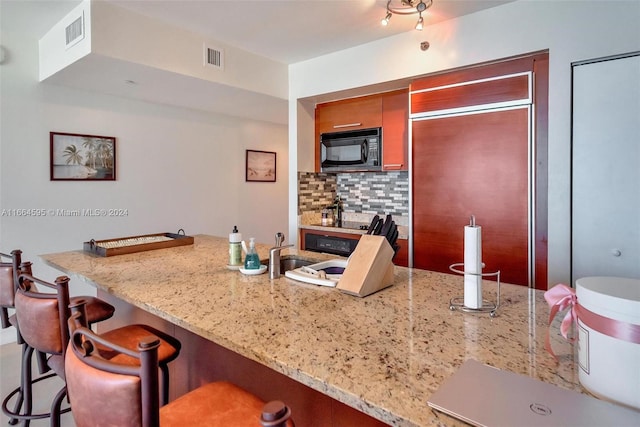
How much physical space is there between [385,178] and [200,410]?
3.06 m

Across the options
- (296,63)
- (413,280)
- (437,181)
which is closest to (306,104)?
(296,63)

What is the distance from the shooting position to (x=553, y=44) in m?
2.35

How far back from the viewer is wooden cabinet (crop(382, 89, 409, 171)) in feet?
10.8

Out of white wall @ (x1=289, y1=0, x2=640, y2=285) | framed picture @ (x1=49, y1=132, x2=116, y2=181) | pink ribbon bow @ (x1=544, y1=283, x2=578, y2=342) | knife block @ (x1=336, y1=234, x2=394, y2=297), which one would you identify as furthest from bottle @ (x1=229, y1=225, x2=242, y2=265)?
framed picture @ (x1=49, y1=132, x2=116, y2=181)

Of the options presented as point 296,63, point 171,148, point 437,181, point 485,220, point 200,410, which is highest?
point 296,63

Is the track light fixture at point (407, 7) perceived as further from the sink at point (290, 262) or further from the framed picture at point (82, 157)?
the framed picture at point (82, 157)

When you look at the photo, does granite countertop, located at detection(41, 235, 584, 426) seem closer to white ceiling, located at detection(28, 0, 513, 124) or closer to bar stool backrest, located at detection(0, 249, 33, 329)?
bar stool backrest, located at detection(0, 249, 33, 329)

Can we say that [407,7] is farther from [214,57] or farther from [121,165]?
[121,165]

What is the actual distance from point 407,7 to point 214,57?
5.13 feet

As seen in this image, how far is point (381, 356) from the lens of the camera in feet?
2.99

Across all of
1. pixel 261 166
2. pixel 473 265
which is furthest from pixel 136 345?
pixel 261 166

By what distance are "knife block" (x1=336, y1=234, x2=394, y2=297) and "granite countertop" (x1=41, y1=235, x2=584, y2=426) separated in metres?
0.04

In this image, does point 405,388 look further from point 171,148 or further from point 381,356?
point 171,148

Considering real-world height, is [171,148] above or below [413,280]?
above
